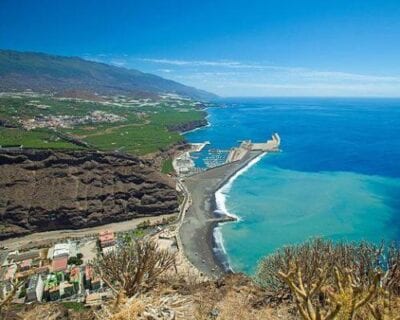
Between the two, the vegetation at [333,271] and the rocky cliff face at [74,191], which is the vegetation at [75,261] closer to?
the rocky cliff face at [74,191]

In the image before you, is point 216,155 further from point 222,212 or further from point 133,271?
point 133,271

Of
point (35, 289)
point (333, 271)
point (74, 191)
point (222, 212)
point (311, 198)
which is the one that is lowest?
point (222, 212)

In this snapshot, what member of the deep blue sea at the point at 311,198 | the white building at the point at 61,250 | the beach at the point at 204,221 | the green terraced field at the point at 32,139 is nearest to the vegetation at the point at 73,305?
the white building at the point at 61,250

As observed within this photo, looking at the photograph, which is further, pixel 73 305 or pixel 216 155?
pixel 216 155

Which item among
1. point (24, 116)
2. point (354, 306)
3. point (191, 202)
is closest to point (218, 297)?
point (354, 306)

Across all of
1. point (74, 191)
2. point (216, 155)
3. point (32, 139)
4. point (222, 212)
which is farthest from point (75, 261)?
point (216, 155)

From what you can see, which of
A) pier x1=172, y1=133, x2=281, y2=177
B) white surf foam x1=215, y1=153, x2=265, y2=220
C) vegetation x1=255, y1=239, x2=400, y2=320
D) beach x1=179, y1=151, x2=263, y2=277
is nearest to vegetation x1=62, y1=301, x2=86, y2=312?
beach x1=179, y1=151, x2=263, y2=277

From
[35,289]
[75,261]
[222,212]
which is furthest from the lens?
[222,212]
